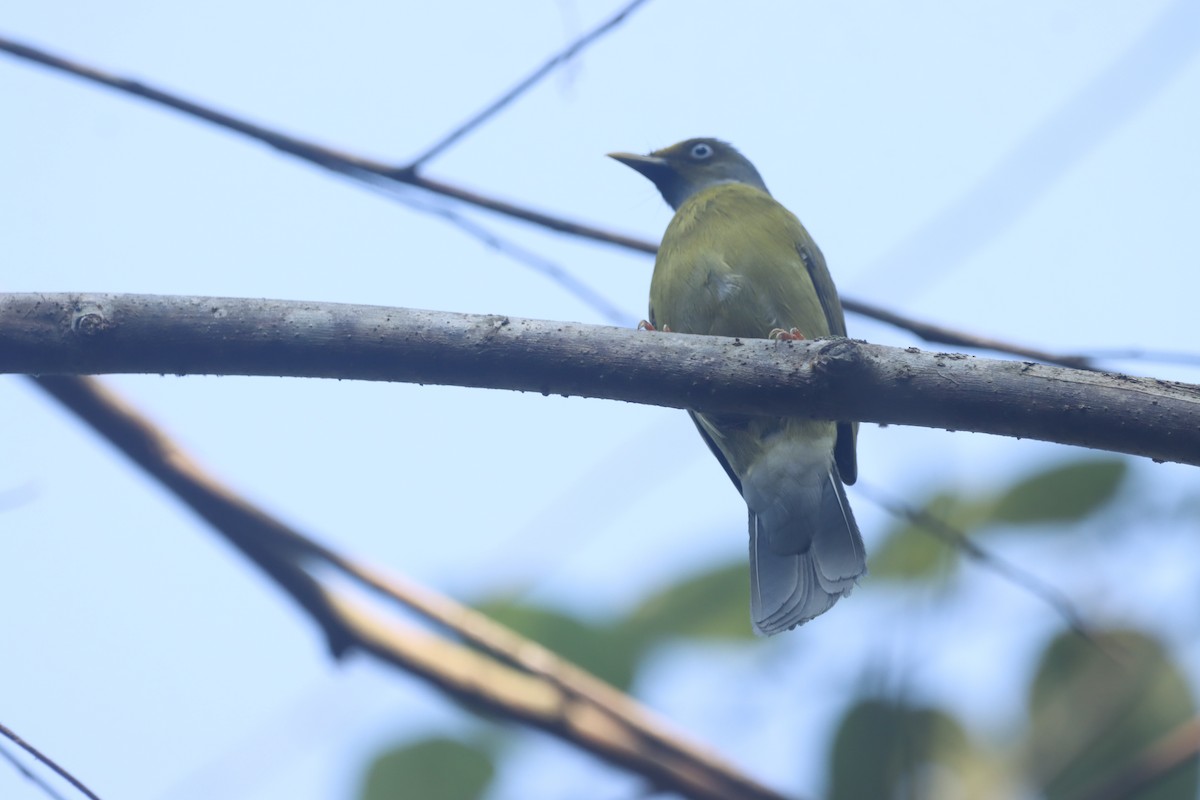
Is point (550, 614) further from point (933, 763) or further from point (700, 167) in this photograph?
point (700, 167)

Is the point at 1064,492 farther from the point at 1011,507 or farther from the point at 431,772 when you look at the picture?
the point at 431,772

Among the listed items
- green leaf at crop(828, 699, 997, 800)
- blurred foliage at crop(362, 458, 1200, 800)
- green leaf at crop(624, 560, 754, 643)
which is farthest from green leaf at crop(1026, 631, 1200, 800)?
green leaf at crop(624, 560, 754, 643)

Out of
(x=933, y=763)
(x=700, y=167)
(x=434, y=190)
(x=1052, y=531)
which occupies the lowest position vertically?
(x=933, y=763)

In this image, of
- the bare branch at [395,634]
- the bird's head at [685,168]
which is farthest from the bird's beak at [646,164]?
the bare branch at [395,634]

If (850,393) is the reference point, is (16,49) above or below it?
above

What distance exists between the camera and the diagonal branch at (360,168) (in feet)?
12.6

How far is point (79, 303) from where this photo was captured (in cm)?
282

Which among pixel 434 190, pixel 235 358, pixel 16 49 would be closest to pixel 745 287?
pixel 434 190

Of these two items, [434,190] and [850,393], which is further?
[434,190]

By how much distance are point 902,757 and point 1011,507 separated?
1.52 m

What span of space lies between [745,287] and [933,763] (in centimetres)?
193

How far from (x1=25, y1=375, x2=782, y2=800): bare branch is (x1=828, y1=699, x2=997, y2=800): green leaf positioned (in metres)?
0.57

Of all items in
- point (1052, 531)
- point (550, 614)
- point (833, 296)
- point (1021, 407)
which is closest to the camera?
point (1021, 407)

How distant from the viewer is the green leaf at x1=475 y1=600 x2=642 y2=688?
15.4ft
